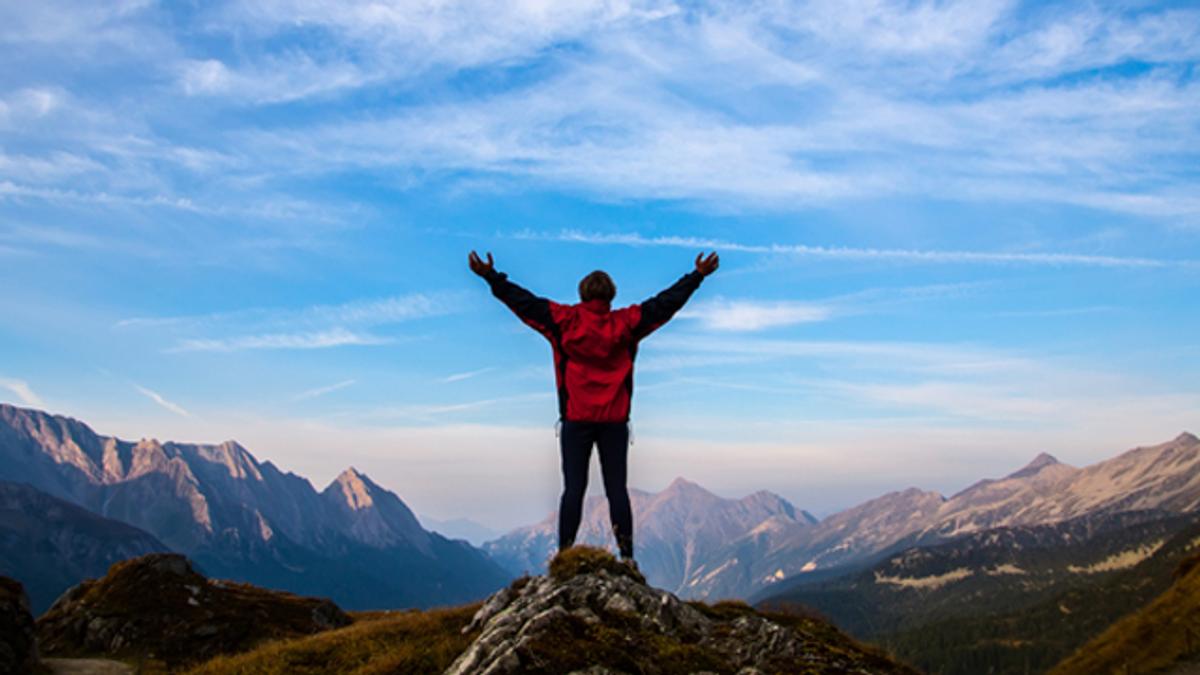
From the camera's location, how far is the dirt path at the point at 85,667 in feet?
76.7

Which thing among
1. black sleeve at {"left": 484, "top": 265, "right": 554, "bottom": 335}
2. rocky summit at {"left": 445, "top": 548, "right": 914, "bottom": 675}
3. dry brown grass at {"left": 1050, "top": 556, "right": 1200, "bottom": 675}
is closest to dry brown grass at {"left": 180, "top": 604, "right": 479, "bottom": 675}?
rocky summit at {"left": 445, "top": 548, "right": 914, "bottom": 675}

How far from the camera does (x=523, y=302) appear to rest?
43.5ft

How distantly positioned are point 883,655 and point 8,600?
76.1 ft

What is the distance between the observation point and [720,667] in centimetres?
1086

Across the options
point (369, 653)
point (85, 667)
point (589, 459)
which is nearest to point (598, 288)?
point (589, 459)

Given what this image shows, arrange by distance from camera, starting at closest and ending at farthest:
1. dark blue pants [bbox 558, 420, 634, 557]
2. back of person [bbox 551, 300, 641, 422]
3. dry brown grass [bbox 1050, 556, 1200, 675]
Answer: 1. back of person [bbox 551, 300, 641, 422]
2. dark blue pants [bbox 558, 420, 634, 557]
3. dry brown grass [bbox 1050, 556, 1200, 675]

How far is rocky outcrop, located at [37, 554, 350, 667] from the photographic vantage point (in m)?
29.3

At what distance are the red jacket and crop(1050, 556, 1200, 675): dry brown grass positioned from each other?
27469 mm

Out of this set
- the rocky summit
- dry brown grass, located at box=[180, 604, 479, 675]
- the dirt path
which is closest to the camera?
the rocky summit

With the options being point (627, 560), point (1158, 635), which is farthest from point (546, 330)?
point (1158, 635)

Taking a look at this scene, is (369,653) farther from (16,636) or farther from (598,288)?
(16,636)

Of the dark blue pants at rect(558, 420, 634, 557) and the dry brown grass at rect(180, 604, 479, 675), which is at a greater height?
the dark blue pants at rect(558, 420, 634, 557)

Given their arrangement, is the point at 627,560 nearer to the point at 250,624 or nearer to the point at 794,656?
the point at 794,656

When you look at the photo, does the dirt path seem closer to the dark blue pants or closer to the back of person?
the dark blue pants
